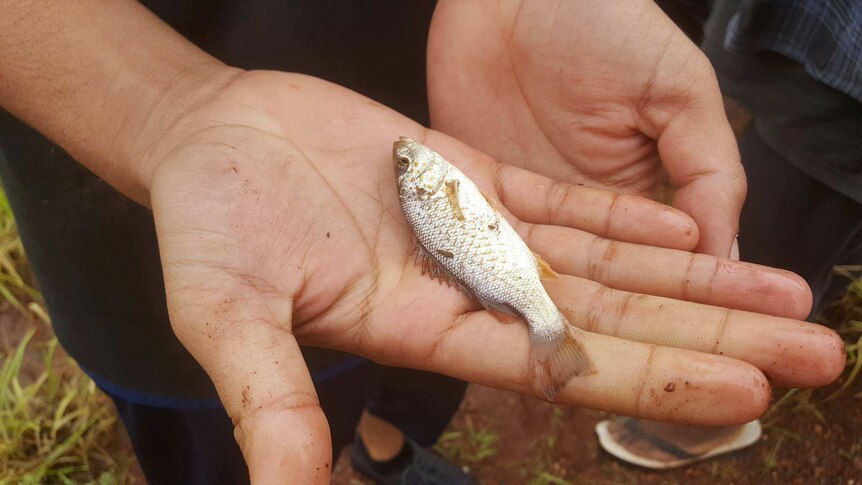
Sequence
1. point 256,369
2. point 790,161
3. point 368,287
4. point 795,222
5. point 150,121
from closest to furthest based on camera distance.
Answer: point 256,369, point 368,287, point 150,121, point 790,161, point 795,222

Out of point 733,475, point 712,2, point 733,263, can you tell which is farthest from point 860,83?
point 733,475

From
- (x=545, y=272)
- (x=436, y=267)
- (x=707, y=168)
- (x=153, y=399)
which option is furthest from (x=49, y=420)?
(x=707, y=168)

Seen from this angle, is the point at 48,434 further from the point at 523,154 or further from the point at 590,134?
the point at 590,134

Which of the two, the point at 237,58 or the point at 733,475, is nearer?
→ the point at 237,58

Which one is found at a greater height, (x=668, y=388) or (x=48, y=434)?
(x=668, y=388)

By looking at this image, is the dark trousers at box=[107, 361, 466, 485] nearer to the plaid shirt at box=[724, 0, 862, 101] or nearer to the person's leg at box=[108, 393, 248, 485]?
the person's leg at box=[108, 393, 248, 485]

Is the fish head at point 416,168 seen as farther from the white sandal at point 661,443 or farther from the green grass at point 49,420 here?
the green grass at point 49,420

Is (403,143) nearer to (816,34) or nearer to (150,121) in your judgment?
(150,121)
